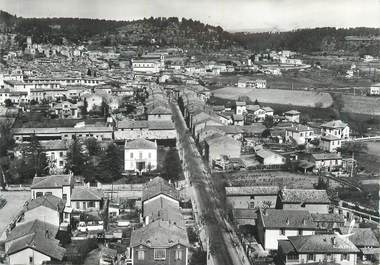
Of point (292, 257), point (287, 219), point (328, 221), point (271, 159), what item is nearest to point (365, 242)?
point (328, 221)

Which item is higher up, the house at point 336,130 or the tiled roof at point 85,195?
the house at point 336,130

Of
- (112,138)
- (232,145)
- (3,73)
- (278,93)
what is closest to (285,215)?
(232,145)

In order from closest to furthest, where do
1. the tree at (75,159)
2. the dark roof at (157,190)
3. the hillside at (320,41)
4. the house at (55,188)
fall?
the dark roof at (157,190) → the house at (55,188) → the tree at (75,159) → the hillside at (320,41)

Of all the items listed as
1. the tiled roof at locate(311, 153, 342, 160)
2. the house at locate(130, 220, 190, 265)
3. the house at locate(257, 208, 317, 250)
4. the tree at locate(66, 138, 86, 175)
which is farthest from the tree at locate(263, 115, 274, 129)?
the house at locate(130, 220, 190, 265)

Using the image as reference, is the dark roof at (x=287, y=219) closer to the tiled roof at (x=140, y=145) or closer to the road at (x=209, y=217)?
the road at (x=209, y=217)

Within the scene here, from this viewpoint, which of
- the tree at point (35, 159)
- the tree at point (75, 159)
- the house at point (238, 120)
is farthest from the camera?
the house at point (238, 120)

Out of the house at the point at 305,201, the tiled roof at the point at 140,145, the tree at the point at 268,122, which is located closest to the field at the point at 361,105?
the tree at the point at 268,122
